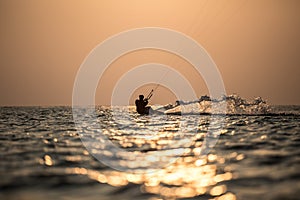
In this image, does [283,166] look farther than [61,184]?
Yes

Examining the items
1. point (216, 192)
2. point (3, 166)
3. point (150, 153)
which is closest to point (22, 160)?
point (3, 166)

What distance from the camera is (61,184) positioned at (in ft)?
31.7

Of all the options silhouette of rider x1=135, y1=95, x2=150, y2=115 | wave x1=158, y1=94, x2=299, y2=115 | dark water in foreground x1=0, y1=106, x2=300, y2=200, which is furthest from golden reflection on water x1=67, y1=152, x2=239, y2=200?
wave x1=158, y1=94, x2=299, y2=115

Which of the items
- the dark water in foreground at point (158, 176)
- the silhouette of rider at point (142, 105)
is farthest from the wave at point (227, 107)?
the dark water in foreground at point (158, 176)

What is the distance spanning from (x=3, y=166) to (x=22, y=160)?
53.1 inches

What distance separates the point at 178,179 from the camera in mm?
10195

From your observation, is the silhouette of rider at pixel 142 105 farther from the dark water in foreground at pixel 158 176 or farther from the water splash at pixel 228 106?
the dark water in foreground at pixel 158 176

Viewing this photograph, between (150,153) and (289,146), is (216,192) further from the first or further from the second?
(289,146)

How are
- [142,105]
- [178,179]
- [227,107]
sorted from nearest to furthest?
[178,179]
[142,105]
[227,107]

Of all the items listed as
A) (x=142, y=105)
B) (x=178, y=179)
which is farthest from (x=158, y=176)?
(x=142, y=105)

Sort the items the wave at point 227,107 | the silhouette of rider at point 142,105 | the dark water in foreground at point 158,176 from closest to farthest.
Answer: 1. the dark water in foreground at point 158,176
2. the silhouette of rider at point 142,105
3. the wave at point 227,107

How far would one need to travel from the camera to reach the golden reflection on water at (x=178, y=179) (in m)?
8.65

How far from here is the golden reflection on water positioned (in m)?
8.65

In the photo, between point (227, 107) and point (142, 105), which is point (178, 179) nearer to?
point (142, 105)
